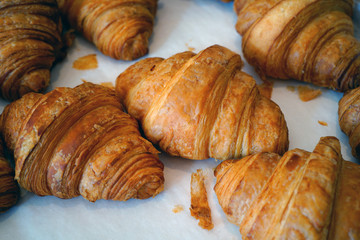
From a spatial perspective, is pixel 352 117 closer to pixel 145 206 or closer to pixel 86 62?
pixel 145 206

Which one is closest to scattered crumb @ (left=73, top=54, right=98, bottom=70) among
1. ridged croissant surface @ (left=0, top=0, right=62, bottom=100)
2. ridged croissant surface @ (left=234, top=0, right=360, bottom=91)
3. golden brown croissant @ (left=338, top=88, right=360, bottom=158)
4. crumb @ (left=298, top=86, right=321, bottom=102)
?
ridged croissant surface @ (left=0, top=0, right=62, bottom=100)

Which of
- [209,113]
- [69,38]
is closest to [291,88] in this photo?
[209,113]

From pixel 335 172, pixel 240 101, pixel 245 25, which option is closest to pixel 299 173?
pixel 335 172

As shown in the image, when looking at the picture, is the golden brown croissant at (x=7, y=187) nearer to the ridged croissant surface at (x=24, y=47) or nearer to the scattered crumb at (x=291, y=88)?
the ridged croissant surface at (x=24, y=47)

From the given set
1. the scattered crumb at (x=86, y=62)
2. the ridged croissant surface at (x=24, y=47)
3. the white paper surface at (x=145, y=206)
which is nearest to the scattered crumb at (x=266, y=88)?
the white paper surface at (x=145, y=206)

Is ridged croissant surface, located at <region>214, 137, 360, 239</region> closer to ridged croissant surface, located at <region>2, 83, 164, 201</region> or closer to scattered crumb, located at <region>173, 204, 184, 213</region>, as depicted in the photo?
scattered crumb, located at <region>173, 204, 184, 213</region>
